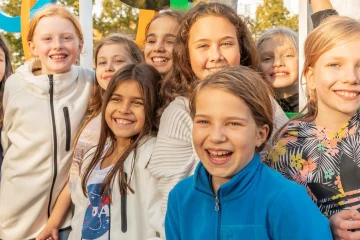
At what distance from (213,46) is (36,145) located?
4.29 feet

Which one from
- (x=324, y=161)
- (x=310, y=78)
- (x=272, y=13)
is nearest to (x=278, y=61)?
(x=310, y=78)

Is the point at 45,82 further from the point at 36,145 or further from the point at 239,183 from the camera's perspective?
the point at 239,183

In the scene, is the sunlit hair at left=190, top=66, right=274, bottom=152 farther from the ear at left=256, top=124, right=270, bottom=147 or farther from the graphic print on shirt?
A: the graphic print on shirt

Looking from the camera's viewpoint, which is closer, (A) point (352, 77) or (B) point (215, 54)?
(A) point (352, 77)

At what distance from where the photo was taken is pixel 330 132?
2207 mm

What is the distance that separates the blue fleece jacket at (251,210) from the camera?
1797 mm

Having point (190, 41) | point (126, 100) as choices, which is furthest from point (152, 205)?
point (190, 41)

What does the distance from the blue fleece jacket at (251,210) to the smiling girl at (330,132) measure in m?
0.27

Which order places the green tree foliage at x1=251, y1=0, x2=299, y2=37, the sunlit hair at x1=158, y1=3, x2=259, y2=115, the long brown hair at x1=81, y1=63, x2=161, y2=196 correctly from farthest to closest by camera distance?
the green tree foliage at x1=251, y1=0, x2=299, y2=37 < the long brown hair at x1=81, y1=63, x2=161, y2=196 < the sunlit hair at x1=158, y1=3, x2=259, y2=115

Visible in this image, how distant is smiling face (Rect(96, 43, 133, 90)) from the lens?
3.34 meters

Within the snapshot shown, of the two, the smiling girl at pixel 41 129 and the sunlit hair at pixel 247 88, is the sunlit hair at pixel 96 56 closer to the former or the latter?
the smiling girl at pixel 41 129

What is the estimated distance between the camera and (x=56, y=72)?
3.39m

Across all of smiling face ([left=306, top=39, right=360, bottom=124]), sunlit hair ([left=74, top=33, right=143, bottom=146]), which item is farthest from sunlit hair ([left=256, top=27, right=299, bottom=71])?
smiling face ([left=306, top=39, right=360, bottom=124])

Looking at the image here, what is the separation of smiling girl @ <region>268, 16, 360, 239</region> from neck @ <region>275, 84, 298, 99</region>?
904 millimetres
